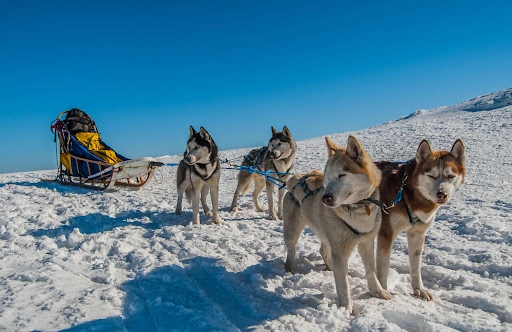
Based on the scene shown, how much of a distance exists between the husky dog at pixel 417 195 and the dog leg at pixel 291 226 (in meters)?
0.78

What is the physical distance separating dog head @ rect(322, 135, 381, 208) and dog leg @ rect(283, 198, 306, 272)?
34.9 inches

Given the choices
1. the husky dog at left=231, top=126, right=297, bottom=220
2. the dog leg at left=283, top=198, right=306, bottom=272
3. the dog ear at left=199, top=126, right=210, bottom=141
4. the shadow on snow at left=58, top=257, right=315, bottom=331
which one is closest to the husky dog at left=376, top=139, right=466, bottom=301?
the dog leg at left=283, top=198, right=306, bottom=272

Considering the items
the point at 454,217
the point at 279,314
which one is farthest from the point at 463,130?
the point at 279,314

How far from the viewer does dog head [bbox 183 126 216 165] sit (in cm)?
568

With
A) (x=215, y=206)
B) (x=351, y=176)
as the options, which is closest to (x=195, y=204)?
(x=215, y=206)

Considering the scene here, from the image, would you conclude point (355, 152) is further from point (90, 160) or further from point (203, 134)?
point (90, 160)

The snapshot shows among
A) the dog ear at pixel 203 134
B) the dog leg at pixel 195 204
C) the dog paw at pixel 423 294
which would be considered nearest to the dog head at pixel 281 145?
the dog ear at pixel 203 134

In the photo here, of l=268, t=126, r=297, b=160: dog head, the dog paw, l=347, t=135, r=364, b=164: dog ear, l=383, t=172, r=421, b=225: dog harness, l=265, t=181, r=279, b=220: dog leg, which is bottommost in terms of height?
the dog paw

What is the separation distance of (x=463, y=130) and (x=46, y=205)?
1440cm

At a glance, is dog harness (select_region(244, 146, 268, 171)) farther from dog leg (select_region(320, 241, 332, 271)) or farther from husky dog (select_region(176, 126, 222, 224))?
dog leg (select_region(320, 241, 332, 271))

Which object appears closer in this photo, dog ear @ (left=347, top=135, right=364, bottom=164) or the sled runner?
dog ear @ (left=347, top=135, right=364, bottom=164)

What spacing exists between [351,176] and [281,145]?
374 centimetres

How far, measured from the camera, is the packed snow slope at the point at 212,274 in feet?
8.40

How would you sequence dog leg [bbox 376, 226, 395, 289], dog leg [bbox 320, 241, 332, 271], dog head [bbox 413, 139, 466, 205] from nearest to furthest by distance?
dog head [bbox 413, 139, 466, 205] < dog leg [bbox 376, 226, 395, 289] < dog leg [bbox 320, 241, 332, 271]
